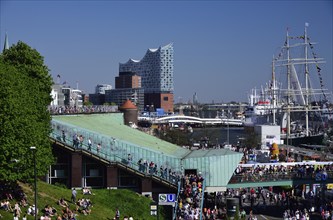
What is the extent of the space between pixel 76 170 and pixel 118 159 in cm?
332

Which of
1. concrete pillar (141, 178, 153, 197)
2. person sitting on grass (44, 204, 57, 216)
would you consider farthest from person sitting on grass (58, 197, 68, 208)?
concrete pillar (141, 178, 153, 197)

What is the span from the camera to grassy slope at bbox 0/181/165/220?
123ft

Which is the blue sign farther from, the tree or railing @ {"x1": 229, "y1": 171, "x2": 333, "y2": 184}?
railing @ {"x1": 229, "y1": 171, "x2": 333, "y2": 184}

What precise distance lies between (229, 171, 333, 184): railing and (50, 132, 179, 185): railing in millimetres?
5267

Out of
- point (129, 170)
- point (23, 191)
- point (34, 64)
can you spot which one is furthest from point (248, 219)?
point (34, 64)

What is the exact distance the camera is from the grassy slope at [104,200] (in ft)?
123

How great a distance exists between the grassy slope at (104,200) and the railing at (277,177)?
8136 mm

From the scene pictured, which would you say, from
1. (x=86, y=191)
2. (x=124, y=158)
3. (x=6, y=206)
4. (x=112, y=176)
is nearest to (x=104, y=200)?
(x=86, y=191)

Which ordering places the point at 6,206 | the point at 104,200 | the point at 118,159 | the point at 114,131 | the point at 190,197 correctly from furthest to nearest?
the point at 114,131 < the point at 118,159 < the point at 104,200 < the point at 190,197 < the point at 6,206

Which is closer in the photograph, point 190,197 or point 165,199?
point 165,199

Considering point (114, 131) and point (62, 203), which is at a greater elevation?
point (114, 131)

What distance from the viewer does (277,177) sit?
47625 mm

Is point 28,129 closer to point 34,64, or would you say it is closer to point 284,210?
point 34,64

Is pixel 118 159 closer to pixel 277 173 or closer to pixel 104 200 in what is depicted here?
pixel 104 200
